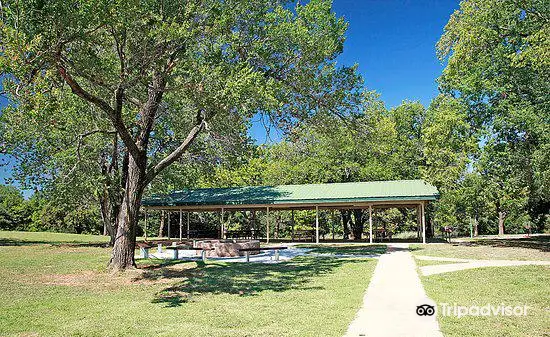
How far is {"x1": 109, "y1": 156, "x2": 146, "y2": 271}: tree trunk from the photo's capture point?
38.2ft

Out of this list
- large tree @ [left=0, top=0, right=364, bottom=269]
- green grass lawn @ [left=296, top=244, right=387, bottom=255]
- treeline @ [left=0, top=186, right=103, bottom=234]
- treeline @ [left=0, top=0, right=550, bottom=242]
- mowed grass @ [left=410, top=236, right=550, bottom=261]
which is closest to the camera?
large tree @ [left=0, top=0, right=364, bottom=269]

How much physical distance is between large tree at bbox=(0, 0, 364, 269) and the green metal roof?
1110cm

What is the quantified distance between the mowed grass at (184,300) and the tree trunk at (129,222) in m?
0.43

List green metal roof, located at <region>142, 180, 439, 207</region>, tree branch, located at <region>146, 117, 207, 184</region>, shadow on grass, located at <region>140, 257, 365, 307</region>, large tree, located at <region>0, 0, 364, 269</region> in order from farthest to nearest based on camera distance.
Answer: green metal roof, located at <region>142, 180, 439, 207</region> < tree branch, located at <region>146, 117, 207, 184</region> < shadow on grass, located at <region>140, 257, 365, 307</region> < large tree, located at <region>0, 0, 364, 269</region>

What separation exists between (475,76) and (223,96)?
1504 cm

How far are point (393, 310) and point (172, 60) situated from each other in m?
7.91

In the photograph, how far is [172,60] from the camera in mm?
10641

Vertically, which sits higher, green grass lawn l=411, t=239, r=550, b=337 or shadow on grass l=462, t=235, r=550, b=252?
green grass lawn l=411, t=239, r=550, b=337

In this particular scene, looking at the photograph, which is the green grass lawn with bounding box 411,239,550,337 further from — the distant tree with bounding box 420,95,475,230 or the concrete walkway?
the distant tree with bounding box 420,95,475,230

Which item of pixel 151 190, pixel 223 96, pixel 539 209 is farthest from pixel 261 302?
pixel 539 209

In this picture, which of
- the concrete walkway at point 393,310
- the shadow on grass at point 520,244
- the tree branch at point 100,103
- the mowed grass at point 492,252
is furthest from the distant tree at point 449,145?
the tree branch at point 100,103

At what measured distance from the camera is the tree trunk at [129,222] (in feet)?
38.2

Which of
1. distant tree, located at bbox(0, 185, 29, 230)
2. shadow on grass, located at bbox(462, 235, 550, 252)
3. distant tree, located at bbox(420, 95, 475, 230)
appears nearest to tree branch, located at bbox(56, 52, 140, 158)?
distant tree, located at bbox(420, 95, 475, 230)

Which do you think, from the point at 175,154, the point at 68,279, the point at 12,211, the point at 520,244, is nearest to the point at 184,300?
the point at 68,279
